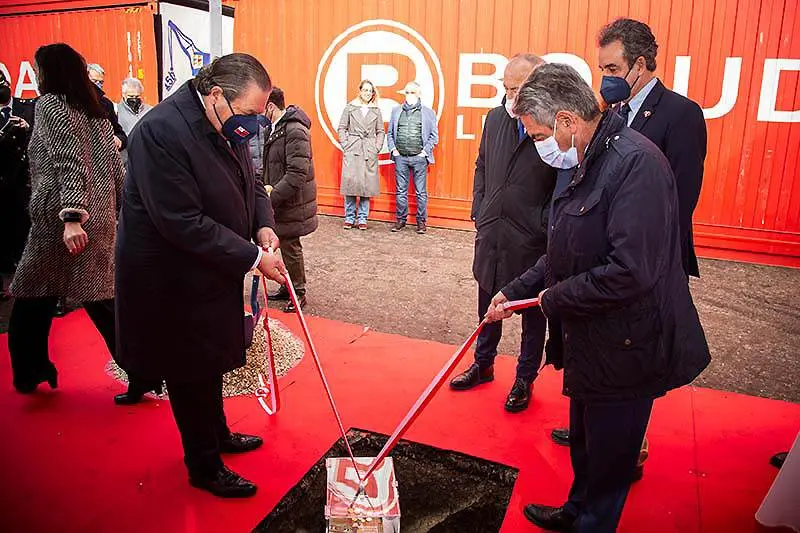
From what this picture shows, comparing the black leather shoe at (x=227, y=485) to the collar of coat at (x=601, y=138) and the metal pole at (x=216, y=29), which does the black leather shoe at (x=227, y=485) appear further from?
the metal pole at (x=216, y=29)

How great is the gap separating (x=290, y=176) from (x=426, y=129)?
12.0 feet

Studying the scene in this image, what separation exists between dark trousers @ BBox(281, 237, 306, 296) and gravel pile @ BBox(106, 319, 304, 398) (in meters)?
0.76

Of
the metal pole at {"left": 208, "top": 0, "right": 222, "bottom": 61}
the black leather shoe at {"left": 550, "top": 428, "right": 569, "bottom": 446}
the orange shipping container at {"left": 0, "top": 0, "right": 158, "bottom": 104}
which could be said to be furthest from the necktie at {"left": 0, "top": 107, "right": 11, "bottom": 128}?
the orange shipping container at {"left": 0, "top": 0, "right": 158, "bottom": 104}

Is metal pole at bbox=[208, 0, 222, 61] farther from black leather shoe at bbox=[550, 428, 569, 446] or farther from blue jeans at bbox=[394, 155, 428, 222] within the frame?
blue jeans at bbox=[394, 155, 428, 222]

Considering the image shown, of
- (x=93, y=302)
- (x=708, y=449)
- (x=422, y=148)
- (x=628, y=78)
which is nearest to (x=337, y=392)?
(x=93, y=302)

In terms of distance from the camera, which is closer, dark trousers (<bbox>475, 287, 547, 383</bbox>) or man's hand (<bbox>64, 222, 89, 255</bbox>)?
man's hand (<bbox>64, 222, 89, 255</bbox>)

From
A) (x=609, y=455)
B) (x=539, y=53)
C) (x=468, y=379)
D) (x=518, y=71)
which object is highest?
(x=539, y=53)

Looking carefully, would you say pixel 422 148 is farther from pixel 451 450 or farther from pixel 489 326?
pixel 451 450

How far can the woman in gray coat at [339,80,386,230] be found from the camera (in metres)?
8.33

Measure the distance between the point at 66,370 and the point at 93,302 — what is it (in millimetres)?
692

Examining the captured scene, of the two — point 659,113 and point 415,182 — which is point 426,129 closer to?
point 415,182

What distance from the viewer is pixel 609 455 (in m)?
2.06

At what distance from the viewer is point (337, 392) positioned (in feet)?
11.8

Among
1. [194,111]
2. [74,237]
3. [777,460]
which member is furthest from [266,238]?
[777,460]
